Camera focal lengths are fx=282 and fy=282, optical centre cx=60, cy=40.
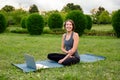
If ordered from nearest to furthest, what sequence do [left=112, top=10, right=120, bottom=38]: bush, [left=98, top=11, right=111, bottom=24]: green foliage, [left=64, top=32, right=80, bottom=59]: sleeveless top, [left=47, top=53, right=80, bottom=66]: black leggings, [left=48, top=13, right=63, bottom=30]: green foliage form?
[left=47, top=53, right=80, bottom=66]: black leggings < [left=64, top=32, right=80, bottom=59]: sleeveless top < [left=112, top=10, right=120, bottom=38]: bush < [left=48, top=13, right=63, bottom=30]: green foliage < [left=98, top=11, right=111, bottom=24]: green foliage

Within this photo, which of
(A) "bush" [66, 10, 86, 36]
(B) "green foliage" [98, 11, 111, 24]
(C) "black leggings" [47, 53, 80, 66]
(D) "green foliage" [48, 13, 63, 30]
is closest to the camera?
(C) "black leggings" [47, 53, 80, 66]

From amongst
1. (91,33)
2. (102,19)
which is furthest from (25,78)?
(102,19)

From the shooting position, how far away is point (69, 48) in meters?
8.05

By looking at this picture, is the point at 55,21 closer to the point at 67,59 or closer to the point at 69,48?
the point at 69,48

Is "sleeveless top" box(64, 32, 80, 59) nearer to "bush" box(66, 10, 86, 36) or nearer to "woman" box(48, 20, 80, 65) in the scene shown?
"woman" box(48, 20, 80, 65)

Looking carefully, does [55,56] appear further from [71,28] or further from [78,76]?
[78,76]

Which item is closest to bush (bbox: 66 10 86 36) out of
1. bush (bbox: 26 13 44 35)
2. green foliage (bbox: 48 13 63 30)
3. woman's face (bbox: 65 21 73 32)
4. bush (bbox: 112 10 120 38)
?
bush (bbox: 112 10 120 38)

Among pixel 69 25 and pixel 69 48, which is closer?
pixel 69 25

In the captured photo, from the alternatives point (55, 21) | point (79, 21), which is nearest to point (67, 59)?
point (79, 21)

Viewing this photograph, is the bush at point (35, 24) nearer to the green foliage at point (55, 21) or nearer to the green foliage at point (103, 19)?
the green foliage at point (55, 21)

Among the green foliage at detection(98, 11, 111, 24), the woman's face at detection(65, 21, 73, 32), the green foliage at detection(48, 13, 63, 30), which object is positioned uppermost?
the woman's face at detection(65, 21, 73, 32)

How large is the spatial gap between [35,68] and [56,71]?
55 cm

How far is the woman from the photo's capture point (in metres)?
7.66

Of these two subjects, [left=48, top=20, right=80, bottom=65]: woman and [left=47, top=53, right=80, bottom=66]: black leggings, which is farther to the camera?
[left=48, top=20, right=80, bottom=65]: woman
